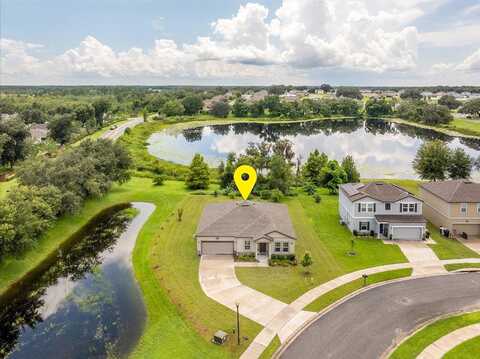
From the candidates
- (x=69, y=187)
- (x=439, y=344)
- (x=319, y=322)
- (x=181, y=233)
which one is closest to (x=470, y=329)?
(x=439, y=344)

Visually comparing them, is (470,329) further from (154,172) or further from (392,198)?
(154,172)

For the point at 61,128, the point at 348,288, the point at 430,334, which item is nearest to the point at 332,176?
the point at 348,288

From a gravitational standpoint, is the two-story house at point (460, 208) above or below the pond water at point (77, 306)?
above

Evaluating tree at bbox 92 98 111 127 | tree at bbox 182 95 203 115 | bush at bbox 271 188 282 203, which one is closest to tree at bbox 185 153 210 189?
bush at bbox 271 188 282 203

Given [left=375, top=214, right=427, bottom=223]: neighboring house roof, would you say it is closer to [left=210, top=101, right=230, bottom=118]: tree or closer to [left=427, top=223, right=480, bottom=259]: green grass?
[left=427, top=223, right=480, bottom=259]: green grass

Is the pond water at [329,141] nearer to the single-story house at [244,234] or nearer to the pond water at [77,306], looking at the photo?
the single-story house at [244,234]

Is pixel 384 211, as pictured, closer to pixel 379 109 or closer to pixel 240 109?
pixel 240 109

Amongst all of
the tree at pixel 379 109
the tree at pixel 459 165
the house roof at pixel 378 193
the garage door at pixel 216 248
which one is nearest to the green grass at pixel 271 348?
the garage door at pixel 216 248
